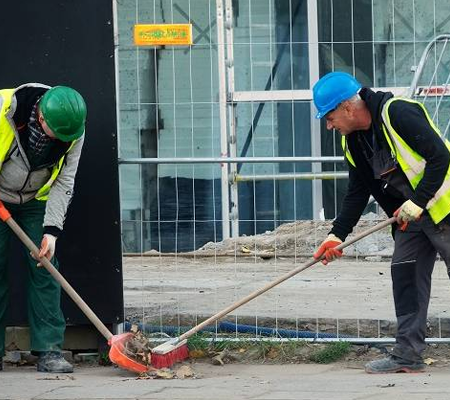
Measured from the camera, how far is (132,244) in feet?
30.2

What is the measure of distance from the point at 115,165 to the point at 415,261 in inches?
78.1

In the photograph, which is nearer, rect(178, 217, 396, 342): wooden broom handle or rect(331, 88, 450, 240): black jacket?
rect(331, 88, 450, 240): black jacket

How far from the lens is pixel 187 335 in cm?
743

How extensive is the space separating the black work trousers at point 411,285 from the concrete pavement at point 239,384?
20 centimetres

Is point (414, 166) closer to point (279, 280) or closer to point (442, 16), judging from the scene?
point (279, 280)

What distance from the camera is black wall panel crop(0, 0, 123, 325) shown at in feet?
24.8

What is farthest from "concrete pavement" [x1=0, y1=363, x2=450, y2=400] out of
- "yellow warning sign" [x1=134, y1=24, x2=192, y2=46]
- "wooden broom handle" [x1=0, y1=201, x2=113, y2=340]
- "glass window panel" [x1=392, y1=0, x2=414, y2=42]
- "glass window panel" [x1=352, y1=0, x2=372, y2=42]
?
"glass window panel" [x1=352, y1=0, x2=372, y2=42]

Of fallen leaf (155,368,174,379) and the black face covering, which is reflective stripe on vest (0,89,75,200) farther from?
fallen leaf (155,368,174,379)

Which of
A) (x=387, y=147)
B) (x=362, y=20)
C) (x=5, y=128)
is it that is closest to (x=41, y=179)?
(x=5, y=128)

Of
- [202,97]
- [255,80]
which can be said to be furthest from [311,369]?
[255,80]

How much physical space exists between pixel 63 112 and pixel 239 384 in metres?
1.81

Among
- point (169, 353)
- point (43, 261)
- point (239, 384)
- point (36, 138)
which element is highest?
point (36, 138)

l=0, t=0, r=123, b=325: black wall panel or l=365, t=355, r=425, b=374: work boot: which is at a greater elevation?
l=0, t=0, r=123, b=325: black wall panel

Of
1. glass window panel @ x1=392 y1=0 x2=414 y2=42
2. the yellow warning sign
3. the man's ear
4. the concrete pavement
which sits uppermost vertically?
glass window panel @ x1=392 y1=0 x2=414 y2=42
